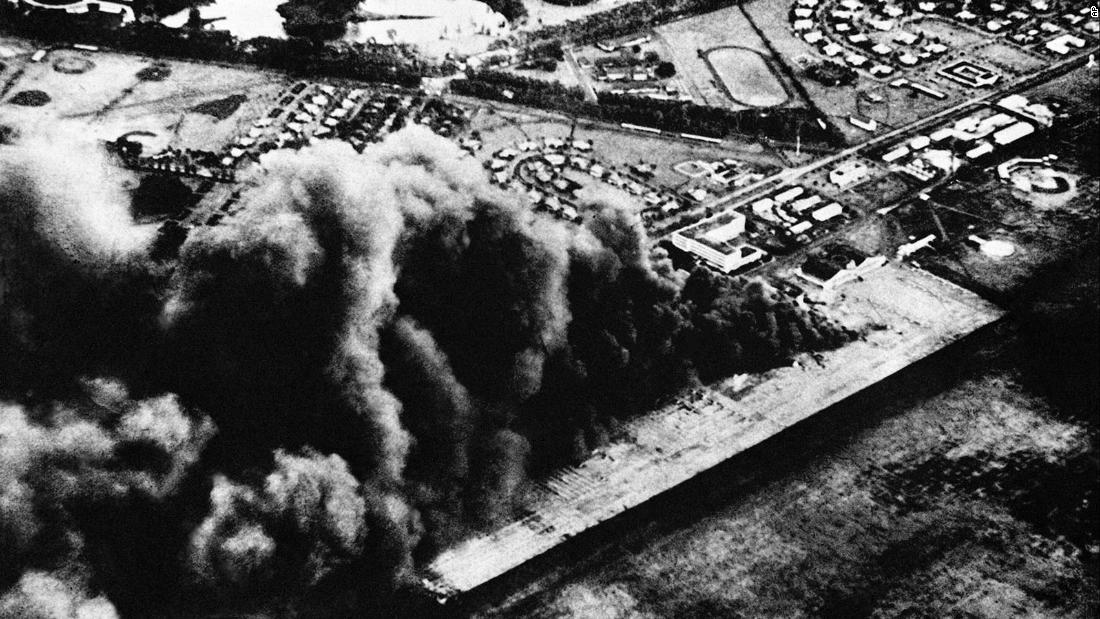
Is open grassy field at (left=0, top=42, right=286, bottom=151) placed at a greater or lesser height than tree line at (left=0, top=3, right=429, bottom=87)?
lesser

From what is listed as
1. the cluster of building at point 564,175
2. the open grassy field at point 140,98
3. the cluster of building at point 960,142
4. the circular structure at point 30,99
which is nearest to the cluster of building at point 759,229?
the cluster of building at point 564,175

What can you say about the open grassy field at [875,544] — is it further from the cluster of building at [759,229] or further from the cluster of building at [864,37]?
the cluster of building at [864,37]

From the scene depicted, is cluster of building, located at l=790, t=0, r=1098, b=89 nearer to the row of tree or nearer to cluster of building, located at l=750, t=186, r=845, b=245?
the row of tree

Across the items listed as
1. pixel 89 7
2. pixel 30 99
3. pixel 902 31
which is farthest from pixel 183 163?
pixel 902 31

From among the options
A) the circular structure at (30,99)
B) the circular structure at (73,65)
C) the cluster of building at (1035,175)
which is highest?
the cluster of building at (1035,175)

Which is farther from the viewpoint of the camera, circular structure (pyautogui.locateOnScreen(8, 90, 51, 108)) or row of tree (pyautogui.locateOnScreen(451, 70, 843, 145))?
circular structure (pyautogui.locateOnScreen(8, 90, 51, 108))

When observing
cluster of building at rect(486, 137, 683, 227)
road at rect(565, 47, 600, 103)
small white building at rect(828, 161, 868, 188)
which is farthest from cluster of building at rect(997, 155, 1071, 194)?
road at rect(565, 47, 600, 103)
